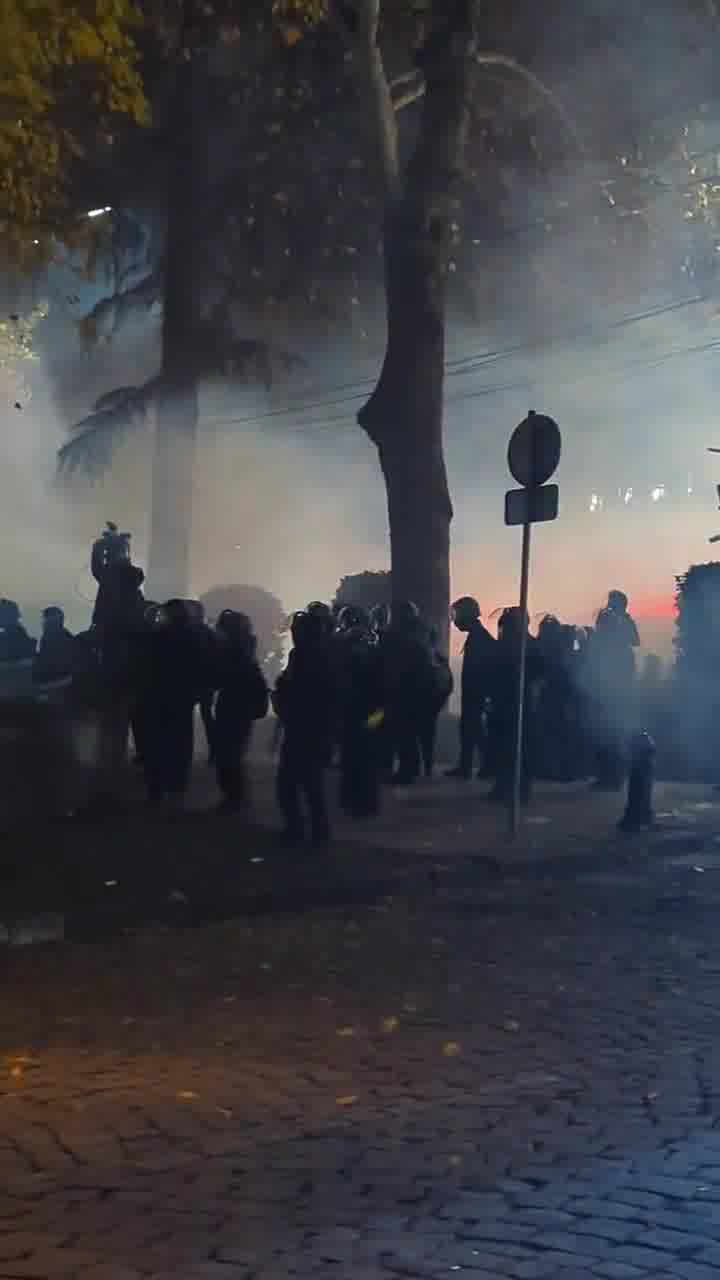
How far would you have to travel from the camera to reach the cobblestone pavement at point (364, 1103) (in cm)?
471

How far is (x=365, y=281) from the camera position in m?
29.1

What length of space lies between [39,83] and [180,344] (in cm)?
1341

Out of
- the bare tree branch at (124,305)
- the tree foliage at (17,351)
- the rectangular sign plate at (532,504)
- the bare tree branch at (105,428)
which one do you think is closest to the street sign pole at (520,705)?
the rectangular sign plate at (532,504)

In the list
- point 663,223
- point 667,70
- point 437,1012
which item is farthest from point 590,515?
point 437,1012

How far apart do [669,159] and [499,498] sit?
3574 centimetres

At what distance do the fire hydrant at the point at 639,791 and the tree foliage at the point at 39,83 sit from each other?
6259 millimetres

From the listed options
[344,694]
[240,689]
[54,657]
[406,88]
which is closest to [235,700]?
[240,689]

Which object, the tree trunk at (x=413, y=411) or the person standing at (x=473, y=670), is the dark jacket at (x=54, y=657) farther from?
the person standing at (x=473, y=670)

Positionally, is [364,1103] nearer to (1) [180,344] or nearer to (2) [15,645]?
(2) [15,645]

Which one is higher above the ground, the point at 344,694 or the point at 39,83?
the point at 39,83

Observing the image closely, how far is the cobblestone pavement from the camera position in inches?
185

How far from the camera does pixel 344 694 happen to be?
13891 millimetres

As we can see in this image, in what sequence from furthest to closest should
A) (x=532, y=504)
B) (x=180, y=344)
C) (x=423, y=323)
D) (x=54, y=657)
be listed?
(x=180, y=344) → (x=54, y=657) → (x=423, y=323) → (x=532, y=504)

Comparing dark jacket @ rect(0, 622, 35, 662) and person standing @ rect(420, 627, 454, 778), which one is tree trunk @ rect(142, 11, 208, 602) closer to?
dark jacket @ rect(0, 622, 35, 662)
